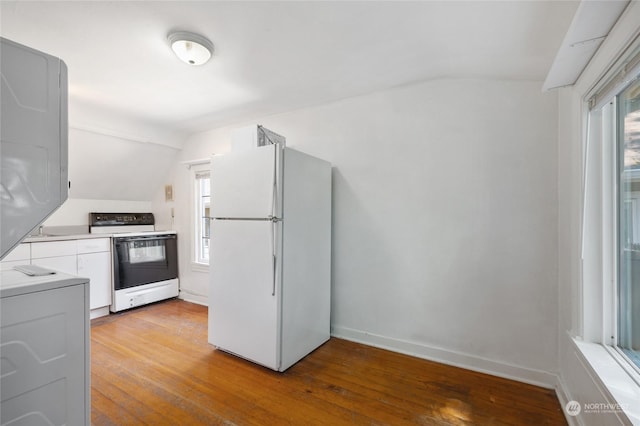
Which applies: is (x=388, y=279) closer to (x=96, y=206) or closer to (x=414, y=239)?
(x=414, y=239)

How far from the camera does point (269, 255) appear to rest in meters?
2.28

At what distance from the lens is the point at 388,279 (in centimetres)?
270

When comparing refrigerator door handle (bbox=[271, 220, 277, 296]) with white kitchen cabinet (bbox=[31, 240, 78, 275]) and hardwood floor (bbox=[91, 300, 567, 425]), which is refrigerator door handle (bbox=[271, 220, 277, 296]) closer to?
hardwood floor (bbox=[91, 300, 567, 425])

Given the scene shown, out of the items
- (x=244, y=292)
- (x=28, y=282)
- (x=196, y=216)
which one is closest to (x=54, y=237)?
(x=196, y=216)

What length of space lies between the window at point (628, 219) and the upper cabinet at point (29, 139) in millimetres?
2565

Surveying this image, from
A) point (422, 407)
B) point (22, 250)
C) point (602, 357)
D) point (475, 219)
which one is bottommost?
point (422, 407)

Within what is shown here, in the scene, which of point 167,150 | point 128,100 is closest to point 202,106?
point 128,100

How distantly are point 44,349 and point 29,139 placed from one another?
869 mm

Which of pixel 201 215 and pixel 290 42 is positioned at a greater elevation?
pixel 290 42

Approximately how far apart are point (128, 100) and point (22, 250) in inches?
72.2

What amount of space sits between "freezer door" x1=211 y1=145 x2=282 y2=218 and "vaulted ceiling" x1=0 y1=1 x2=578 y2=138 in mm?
695

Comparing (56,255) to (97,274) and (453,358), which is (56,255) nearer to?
(97,274)

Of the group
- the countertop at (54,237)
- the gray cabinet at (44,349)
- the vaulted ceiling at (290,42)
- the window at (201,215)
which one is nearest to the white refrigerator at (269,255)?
the vaulted ceiling at (290,42)

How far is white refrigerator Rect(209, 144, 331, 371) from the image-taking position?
2.28 meters
